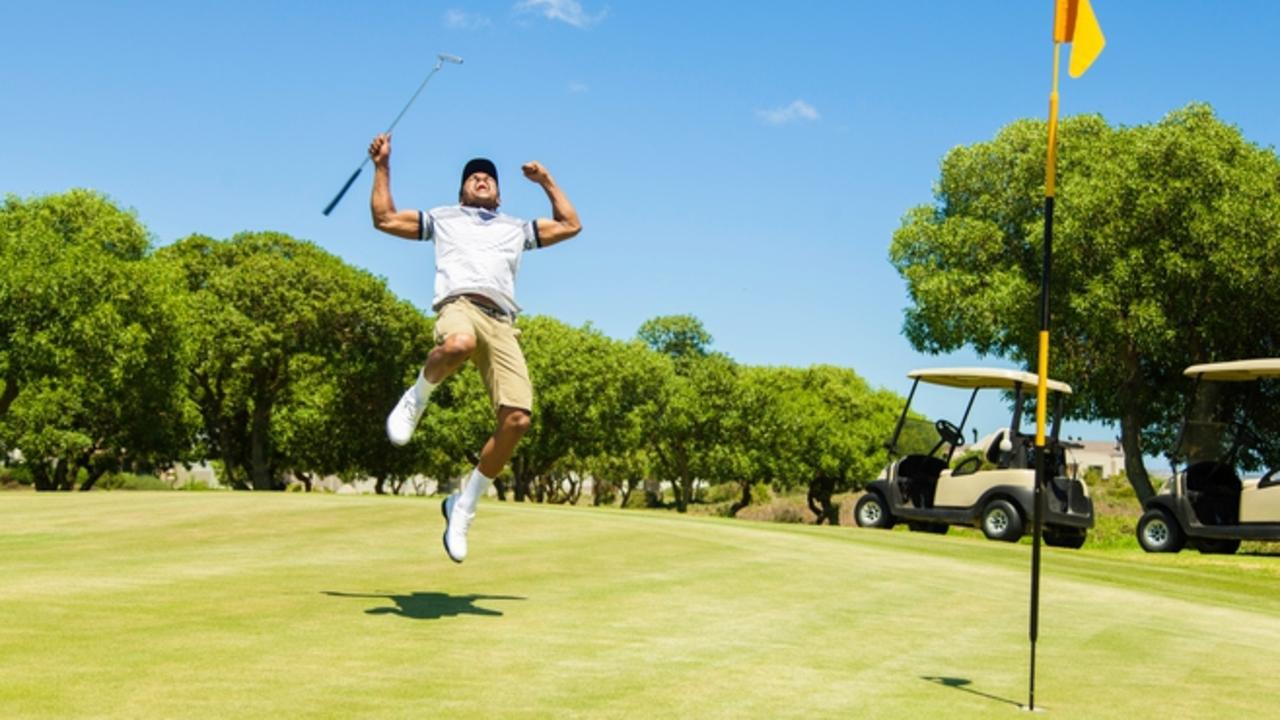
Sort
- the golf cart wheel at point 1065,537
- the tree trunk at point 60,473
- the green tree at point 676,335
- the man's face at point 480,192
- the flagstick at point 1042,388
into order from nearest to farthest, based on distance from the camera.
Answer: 1. the flagstick at point 1042,388
2. the man's face at point 480,192
3. the golf cart wheel at point 1065,537
4. the tree trunk at point 60,473
5. the green tree at point 676,335

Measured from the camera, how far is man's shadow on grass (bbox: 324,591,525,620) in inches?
276

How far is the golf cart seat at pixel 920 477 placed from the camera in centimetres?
2395

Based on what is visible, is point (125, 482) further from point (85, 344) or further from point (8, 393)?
point (85, 344)

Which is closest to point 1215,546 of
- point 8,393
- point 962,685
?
point 962,685

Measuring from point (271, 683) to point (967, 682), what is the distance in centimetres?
315

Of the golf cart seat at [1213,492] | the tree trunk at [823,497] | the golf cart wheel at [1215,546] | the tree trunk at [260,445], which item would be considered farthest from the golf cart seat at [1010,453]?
the tree trunk at [823,497]

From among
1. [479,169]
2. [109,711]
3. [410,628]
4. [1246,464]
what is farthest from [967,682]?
[1246,464]

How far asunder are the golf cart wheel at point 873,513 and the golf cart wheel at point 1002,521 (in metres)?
2.23

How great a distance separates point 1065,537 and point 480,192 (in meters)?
18.9

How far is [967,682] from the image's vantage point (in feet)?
19.2

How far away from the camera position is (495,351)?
7.84m

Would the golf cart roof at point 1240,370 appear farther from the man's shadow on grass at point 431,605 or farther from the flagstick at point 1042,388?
the man's shadow on grass at point 431,605

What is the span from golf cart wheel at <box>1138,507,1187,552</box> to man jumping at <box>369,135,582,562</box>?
17803mm

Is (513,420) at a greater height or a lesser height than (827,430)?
lesser
